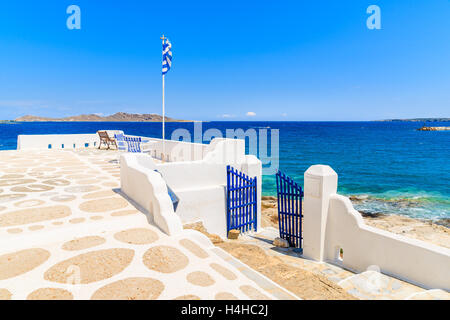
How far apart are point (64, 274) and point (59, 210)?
Answer: 2.43 meters

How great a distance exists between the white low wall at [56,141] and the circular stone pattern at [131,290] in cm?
1565

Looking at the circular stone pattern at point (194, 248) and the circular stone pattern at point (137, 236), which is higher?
the circular stone pattern at point (137, 236)

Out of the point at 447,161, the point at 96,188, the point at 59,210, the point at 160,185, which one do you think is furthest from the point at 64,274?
the point at 447,161

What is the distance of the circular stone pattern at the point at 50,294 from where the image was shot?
260cm

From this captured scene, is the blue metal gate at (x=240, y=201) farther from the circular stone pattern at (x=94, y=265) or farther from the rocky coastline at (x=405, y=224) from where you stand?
the circular stone pattern at (x=94, y=265)


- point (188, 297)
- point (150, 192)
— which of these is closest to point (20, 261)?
point (150, 192)

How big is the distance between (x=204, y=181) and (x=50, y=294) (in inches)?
217

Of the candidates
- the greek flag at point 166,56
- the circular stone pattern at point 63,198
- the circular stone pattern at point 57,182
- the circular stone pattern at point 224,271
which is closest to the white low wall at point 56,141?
the greek flag at point 166,56

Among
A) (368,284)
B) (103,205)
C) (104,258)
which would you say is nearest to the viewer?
(104,258)

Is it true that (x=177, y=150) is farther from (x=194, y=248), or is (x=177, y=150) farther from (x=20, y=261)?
(x=20, y=261)

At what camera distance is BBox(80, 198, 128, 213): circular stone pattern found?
16.7 feet

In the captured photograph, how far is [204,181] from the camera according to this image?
8.01m

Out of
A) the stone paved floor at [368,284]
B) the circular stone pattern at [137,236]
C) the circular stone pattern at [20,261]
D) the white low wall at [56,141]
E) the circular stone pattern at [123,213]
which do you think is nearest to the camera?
the circular stone pattern at [20,261]

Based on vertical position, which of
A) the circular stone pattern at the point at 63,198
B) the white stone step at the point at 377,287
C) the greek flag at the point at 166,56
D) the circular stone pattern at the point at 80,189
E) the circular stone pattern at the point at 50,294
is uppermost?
the greek flag at the point at 166,56
